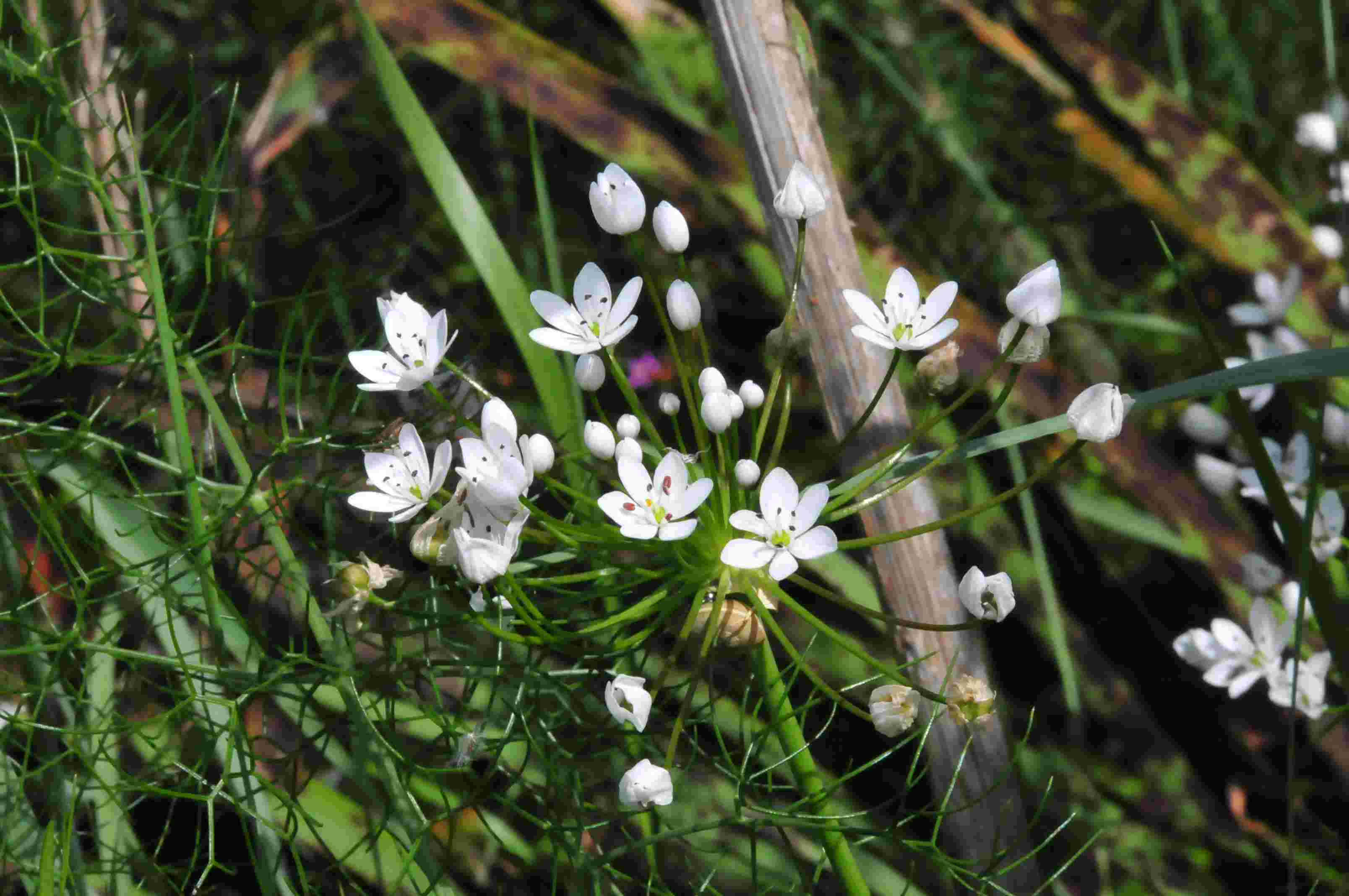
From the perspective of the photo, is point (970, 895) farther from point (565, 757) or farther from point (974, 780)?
point (565, 757)

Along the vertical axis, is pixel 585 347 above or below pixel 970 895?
above

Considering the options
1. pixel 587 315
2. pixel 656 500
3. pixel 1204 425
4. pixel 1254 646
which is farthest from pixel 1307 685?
pixel 587 315

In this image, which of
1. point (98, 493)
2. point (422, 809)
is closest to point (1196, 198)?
point (422, 809)

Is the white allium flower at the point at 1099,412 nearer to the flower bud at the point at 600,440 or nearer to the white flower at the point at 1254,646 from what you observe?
the flower bud at the point at 600,440

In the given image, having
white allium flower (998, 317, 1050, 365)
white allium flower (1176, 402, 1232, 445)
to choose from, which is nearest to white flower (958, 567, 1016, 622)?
white allium flower (998, 317, 1050, 365)

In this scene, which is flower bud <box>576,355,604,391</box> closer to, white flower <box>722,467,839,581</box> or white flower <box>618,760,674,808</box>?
white flower <box>722,467,839,581</box>

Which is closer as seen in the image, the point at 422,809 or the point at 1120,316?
the point at 422,809

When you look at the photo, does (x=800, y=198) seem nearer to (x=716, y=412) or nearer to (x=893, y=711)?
(x=716, y=412)
